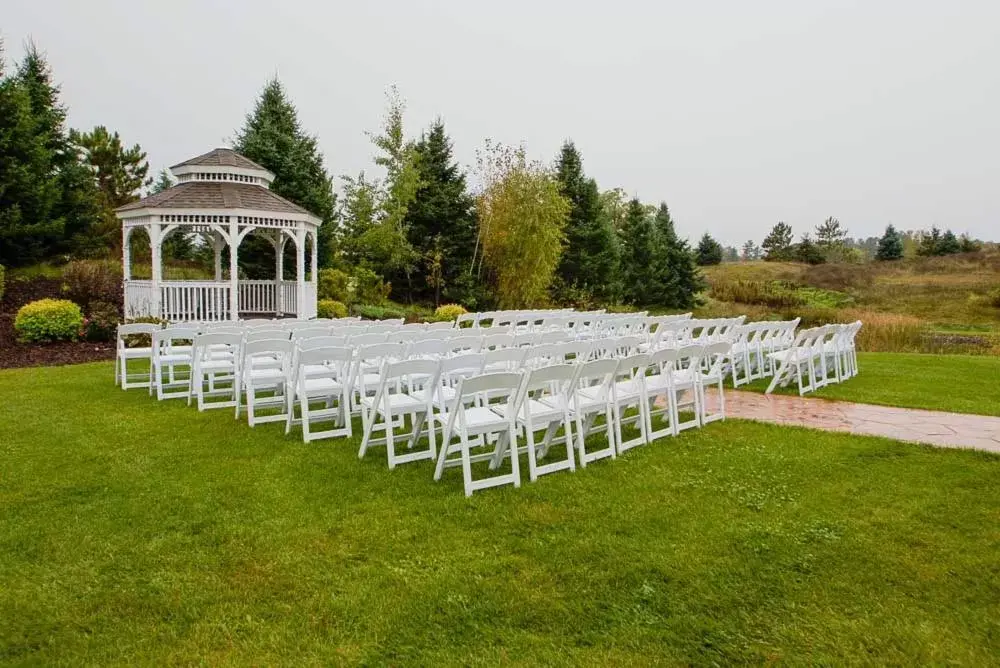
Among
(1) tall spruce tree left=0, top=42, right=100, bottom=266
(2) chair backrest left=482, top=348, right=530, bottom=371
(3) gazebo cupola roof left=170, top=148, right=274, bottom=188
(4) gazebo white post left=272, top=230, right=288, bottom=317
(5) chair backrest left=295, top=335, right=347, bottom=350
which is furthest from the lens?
(1) tall spruce tree left=0, top=42, right=100, bottom=266

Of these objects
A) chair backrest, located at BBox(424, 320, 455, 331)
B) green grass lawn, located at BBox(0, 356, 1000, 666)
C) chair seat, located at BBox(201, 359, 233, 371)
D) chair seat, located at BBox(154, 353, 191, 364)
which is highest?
chair backrest, located at BBox(424, 320, 455, 331)

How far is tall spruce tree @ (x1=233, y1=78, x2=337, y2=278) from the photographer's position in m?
20.9

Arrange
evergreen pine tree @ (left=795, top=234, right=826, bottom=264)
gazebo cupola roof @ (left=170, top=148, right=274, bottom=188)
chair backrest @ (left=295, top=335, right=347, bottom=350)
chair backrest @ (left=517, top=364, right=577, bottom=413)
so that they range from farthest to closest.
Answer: evergreen pine tree @ (left=795, top=234, right=826, bottom=264) < gazebo cupola roof @ (left=170, top=148, right=274, bottom=188) < chair backrest @ (left=295, top=335, right=347, bottom=350) < chair backrest @ (left=517, top=364, right=577, bottom=413)

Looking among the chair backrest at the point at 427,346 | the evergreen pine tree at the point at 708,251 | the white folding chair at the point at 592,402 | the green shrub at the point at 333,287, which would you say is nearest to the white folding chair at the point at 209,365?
the chair backrest at the point at 427,346

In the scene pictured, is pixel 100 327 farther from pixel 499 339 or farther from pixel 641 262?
pixel 641 262

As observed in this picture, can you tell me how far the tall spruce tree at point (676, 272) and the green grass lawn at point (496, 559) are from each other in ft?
89.6

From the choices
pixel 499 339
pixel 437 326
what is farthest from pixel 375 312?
pixel 499 339

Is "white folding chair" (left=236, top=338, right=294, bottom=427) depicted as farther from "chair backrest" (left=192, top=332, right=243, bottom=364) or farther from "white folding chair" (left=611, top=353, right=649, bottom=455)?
"white folding chair" (left=611, top=353, right=649, bottom=455)

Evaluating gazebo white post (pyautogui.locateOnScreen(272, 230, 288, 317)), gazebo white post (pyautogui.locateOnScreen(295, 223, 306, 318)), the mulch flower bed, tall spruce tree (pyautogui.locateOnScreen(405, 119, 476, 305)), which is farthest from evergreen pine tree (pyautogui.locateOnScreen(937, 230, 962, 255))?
the mulch flower bed

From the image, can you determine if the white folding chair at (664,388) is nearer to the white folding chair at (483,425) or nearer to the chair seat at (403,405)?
the white folding chair at (483,425)

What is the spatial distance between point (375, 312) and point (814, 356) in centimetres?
1276

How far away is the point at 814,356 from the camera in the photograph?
859 centimetres

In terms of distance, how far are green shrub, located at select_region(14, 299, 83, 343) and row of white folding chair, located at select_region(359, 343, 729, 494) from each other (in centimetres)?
867

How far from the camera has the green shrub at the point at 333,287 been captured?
1920 centimetres
